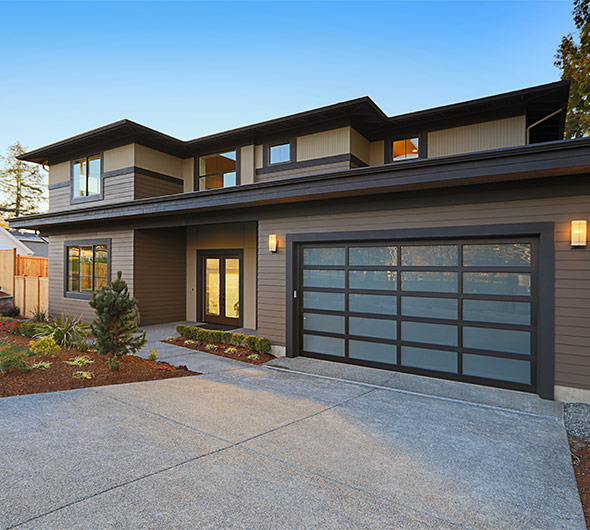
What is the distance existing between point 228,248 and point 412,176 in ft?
21.1

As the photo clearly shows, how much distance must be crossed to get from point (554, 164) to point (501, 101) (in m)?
4.03

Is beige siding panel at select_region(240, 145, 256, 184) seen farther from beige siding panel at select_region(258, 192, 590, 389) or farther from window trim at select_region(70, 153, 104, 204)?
window trim at select_region(70, 153, 104, 204)

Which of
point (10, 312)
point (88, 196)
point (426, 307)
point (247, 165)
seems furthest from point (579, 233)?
point (10, 312)

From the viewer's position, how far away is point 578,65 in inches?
437

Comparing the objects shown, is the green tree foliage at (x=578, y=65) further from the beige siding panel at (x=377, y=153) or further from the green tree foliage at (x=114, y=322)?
the green tree foliage at (x=114, y=322)

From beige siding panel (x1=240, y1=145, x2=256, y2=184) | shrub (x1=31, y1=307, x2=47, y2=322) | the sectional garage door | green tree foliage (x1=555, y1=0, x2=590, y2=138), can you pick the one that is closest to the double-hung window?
shrub (x1=31, y1=307, x2=47, y2=322)

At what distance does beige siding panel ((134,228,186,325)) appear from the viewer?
1016cm

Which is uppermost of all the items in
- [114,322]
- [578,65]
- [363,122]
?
[578,65]

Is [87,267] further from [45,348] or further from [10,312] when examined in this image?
[45,348]

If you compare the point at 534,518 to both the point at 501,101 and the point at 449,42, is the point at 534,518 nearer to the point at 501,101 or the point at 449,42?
the point at 501,101

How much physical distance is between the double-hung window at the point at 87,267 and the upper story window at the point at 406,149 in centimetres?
874

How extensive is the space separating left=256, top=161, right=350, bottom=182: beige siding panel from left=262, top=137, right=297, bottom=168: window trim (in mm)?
237

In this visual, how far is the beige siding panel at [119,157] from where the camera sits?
10371mm

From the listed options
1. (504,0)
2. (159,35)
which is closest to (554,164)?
(504,0)
